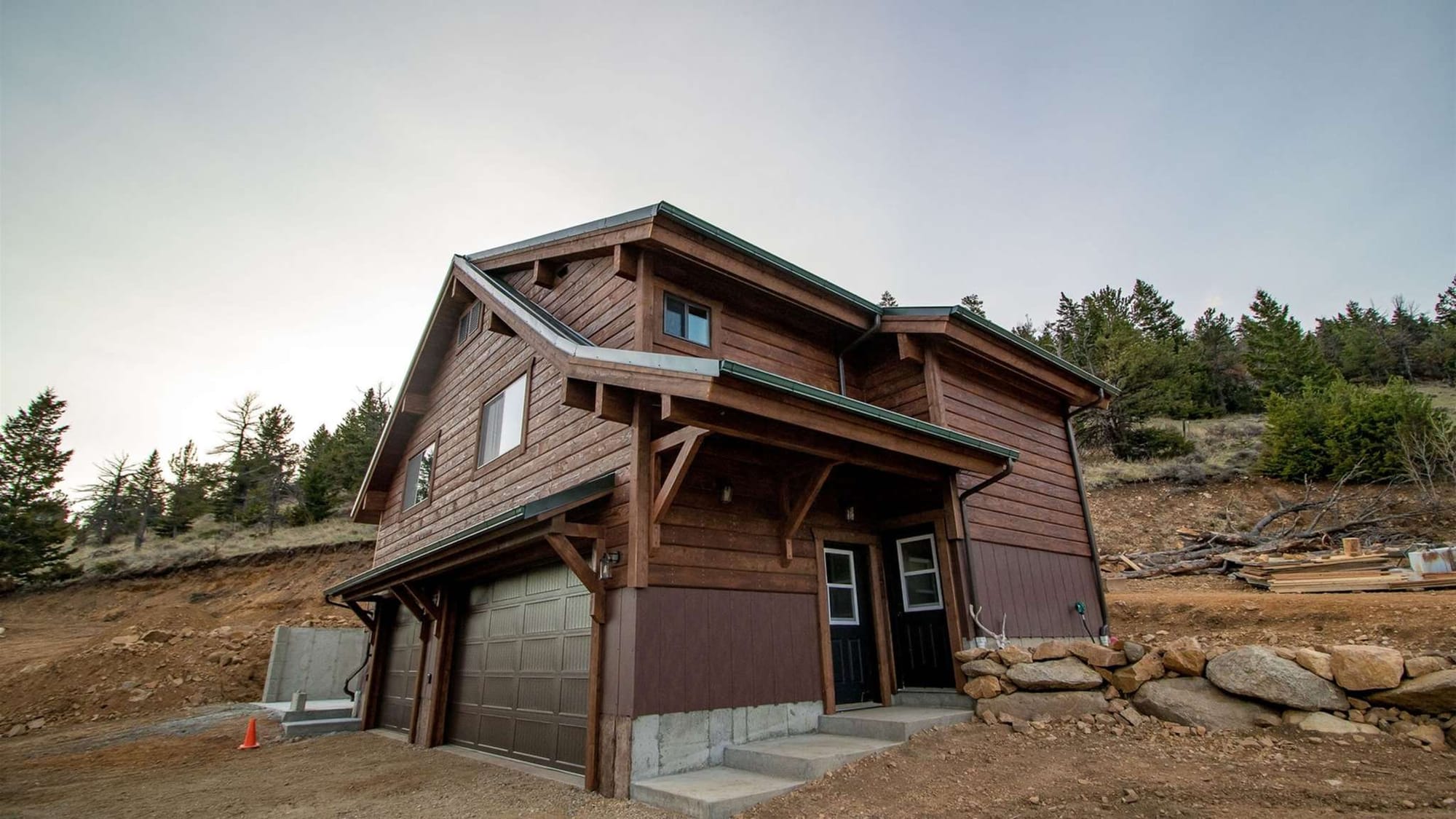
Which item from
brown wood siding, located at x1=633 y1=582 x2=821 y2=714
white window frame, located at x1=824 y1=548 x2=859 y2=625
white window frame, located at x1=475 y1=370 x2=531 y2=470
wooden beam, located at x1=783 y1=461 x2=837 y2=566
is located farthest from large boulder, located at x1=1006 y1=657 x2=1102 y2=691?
white window frame, located at x1=475 y1=370 x2=531 y2=470

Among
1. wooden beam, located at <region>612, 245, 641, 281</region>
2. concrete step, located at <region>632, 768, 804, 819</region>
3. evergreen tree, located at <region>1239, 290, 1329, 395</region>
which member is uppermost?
evergreen tree, located at <region>1239, 290, 1329, 395</region>

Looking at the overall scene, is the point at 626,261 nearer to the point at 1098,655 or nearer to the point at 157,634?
the point at 1098,655

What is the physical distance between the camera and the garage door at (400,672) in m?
11.1

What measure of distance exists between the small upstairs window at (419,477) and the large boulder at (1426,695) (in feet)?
41.1

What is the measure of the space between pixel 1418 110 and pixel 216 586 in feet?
114

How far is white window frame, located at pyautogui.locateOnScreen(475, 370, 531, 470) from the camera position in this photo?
920cm

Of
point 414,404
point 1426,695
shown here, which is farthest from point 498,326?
point 1426,695

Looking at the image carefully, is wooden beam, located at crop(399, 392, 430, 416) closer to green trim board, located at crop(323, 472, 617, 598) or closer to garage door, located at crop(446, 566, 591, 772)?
garage door, located at crop(446, 566, 591, 772)

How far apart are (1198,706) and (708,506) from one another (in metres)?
4.72

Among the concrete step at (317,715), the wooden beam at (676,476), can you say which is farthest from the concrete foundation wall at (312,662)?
the wooden beam at (676,476)

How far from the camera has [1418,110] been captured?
8.88 metres

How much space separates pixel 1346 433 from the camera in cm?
2081

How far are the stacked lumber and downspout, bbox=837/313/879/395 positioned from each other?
1039cm

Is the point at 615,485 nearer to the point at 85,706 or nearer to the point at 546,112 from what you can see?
the point at 546,112
